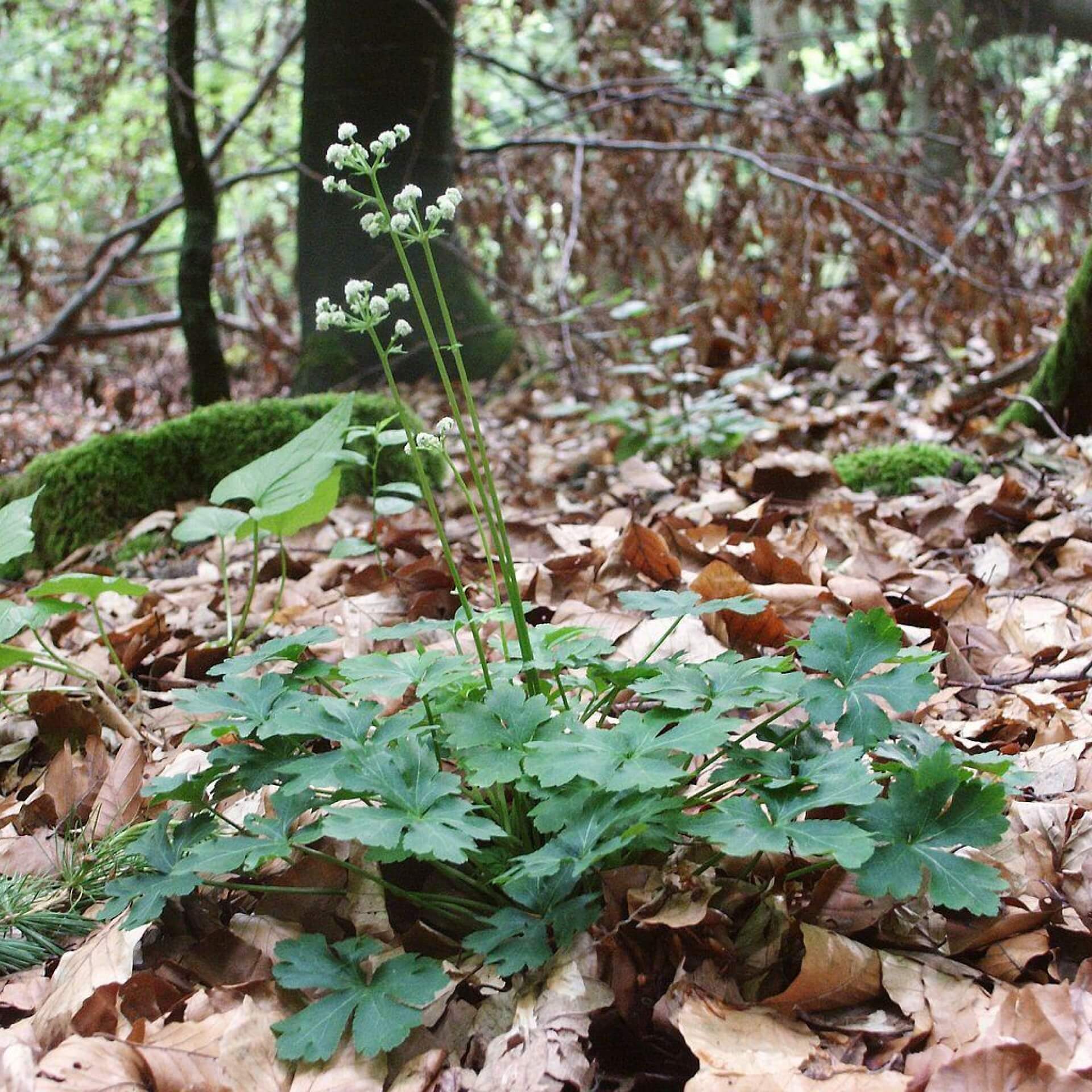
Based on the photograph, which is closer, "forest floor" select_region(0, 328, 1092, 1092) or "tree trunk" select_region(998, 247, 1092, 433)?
"forest floor" select_region(0, 328, 1092, 1092)

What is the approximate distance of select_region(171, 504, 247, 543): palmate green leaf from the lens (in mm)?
1897

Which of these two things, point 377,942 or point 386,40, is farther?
point 386,40

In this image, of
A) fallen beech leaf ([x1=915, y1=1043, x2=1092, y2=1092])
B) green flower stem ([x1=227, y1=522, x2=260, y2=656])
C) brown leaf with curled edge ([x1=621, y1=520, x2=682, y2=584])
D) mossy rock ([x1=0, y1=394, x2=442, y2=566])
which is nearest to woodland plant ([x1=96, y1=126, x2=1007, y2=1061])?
fallen beech leaf ([x1=915, y1=1043, x2=1092, y2=1092])

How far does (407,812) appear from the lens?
104 cm

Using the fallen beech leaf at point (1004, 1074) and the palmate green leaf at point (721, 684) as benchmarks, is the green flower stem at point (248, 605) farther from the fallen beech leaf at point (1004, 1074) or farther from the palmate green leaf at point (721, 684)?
the fallen beech leaf at point (1004, 1074)

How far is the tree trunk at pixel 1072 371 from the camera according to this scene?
9.48ft

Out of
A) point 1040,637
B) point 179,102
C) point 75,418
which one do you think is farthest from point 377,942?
point 75,418

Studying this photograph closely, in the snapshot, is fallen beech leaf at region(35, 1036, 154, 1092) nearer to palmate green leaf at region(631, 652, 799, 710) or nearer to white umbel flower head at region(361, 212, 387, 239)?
palmate green leaf at region(631, 652, 799, 710)

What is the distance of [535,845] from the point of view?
122 cm

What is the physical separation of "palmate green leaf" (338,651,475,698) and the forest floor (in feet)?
0.92

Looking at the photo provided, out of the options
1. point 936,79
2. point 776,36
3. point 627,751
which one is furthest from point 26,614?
point 776,36

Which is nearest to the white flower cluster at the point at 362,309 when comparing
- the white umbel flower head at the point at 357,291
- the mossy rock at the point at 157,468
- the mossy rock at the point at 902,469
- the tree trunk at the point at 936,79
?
the white umbel flower head at the point at 357,291

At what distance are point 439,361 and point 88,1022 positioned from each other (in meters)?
0.85

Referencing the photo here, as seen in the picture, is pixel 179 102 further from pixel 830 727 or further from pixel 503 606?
pixel 830 727
